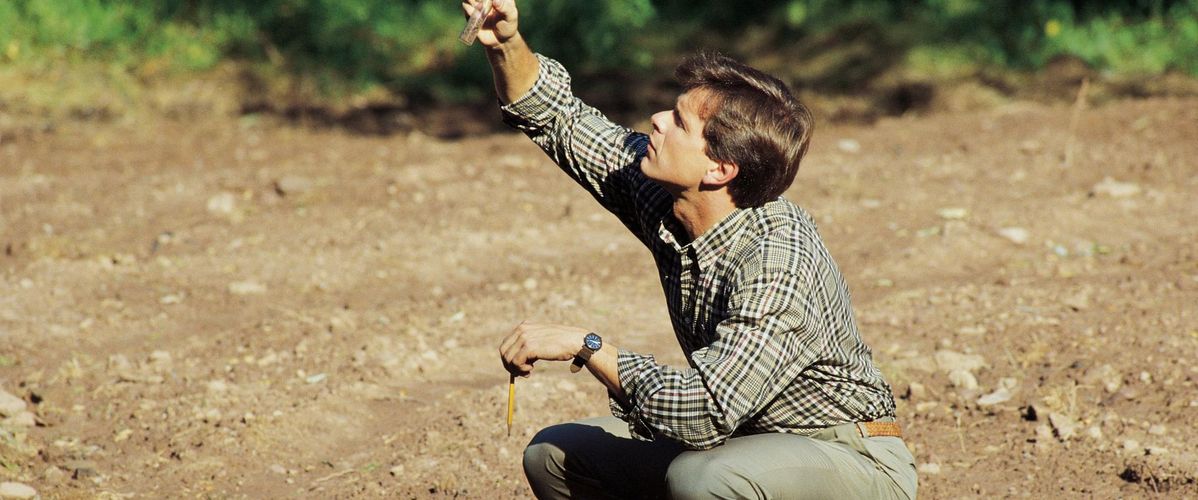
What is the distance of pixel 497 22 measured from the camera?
3018 mm

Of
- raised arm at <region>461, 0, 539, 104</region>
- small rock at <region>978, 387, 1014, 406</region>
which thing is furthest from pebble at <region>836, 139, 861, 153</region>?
raised arm at <region>461, 0, 539, 104</region>

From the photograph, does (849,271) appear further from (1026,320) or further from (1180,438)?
(1180,438)

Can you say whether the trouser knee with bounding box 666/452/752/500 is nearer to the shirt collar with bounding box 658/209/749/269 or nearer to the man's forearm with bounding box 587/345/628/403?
the man's forearm with bounding box 587/345/628/403

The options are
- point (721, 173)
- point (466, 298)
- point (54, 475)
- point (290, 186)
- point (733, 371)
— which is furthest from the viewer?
point (290, 186)

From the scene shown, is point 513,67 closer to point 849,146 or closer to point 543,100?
point 543,100

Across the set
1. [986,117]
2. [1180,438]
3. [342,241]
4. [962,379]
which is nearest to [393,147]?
[342,241]

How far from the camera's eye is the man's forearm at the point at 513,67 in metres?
3.07

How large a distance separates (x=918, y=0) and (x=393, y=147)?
371cm

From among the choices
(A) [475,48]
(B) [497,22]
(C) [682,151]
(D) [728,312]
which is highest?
(B) [497,22]

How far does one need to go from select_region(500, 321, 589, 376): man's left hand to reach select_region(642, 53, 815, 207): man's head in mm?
395

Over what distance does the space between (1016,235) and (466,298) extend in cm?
236

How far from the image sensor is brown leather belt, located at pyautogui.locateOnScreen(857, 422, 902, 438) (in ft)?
9.37

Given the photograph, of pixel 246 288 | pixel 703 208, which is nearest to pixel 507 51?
pixel 703 208

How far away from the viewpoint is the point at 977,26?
879 centimetres
